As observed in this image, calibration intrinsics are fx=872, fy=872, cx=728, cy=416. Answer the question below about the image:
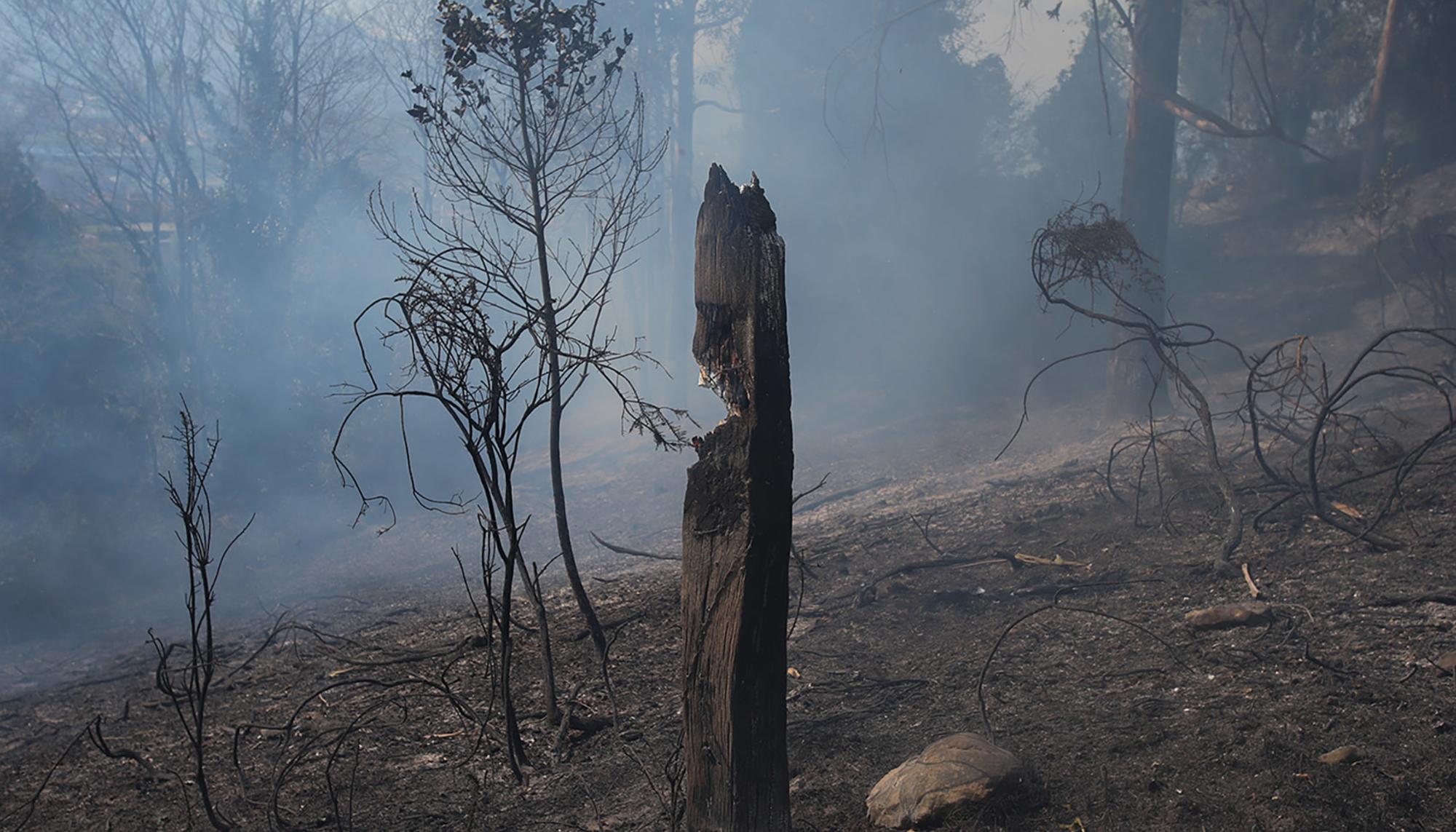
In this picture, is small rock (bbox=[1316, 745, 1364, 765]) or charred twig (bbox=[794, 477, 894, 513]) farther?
charred twig (bbox=[794, 477, 894, 513])

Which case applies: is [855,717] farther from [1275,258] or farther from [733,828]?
[1275,258]

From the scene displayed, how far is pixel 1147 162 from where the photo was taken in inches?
565

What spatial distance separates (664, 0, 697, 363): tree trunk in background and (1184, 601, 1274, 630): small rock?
19043mm

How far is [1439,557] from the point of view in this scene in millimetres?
5348

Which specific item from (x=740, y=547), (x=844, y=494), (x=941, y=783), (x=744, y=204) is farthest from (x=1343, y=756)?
(x=844, y=494)

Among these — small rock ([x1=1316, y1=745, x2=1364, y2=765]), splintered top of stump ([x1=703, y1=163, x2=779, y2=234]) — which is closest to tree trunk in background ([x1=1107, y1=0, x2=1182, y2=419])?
small rock ([x1=1316, y1=745, x2=1364, y2=765])

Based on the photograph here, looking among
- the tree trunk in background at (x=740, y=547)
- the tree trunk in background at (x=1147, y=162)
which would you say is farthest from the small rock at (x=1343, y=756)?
the tree trunk in background at (x=1147, y=162)

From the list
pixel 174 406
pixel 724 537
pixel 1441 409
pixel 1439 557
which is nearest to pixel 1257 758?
pixel 724 537

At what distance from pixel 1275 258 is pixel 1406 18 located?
4.88 metres

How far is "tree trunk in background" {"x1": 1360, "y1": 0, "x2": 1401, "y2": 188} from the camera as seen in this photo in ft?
50.9

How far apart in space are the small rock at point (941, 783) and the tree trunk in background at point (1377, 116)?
16575mm

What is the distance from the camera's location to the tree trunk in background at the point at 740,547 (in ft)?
9.22

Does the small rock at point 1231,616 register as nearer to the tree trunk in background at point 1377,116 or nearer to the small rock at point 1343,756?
the small rock at point 1343,756

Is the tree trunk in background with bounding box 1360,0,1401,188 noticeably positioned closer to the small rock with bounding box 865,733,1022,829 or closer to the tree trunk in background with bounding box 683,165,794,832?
the small rock with bounding box 865,733,1022,829
